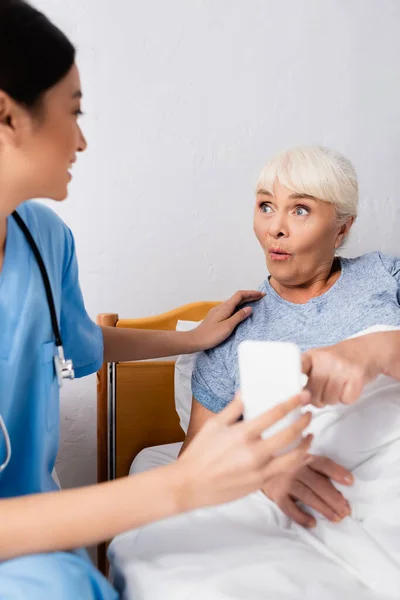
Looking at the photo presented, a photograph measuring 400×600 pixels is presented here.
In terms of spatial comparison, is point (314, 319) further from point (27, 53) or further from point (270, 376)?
point (27, 53)

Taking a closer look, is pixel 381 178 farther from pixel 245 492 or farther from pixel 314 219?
pixel 245 492

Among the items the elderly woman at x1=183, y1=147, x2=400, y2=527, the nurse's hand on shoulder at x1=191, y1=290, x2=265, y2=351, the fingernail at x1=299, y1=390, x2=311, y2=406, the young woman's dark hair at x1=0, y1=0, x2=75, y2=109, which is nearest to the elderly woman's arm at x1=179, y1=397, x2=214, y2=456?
the elderly woman at x1=183, y1=147, x2=400, y2=527

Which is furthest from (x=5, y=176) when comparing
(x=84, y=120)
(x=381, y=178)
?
(x=381, y=178)

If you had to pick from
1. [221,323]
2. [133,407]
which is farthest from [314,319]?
[133,407]

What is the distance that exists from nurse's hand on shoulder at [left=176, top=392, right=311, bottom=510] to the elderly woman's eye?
665 millimetres

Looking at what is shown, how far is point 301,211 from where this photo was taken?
4.44 ft

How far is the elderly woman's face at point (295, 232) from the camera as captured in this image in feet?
4.39

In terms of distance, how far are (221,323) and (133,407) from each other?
419mm

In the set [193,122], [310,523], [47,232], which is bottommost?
[310,523]

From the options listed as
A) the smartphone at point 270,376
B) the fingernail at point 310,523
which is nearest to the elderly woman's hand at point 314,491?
the fingernail at point 310,523

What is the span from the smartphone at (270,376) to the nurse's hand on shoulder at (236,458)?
0.02 metres

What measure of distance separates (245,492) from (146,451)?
0.88m

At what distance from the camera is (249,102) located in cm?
183

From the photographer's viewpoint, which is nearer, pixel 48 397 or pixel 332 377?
pixel 332 377
